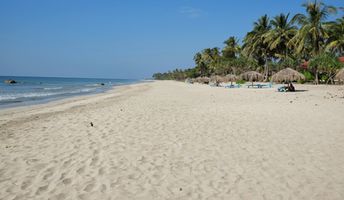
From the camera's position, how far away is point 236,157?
4.89 meters

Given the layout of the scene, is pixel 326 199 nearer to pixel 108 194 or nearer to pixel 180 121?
pixel 108 194

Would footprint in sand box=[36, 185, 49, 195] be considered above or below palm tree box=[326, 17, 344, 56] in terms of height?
below

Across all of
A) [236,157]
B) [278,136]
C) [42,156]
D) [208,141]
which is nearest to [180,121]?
[208,141]

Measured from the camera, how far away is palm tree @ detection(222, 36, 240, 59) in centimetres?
6431

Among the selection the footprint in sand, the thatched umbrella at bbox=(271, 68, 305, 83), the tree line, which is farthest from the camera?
the tree line

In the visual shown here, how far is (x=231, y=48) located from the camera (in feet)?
211

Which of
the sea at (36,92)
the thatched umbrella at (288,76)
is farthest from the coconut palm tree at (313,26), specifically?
the sea at (36,92)

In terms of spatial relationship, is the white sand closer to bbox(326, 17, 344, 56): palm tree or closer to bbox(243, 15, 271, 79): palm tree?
bbox(326, 17, 344, 56): palm tree

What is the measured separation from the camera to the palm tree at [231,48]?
6431 centimetres

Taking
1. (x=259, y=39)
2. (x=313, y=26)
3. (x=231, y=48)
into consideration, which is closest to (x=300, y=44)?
(x=313, y=26)

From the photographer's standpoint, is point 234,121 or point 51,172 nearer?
point 51,172

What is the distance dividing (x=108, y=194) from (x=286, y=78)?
24.4 m

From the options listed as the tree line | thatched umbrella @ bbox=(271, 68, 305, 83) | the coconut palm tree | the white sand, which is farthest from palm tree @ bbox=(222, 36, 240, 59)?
the white sand

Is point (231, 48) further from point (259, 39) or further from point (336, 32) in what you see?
point (336, 32)
